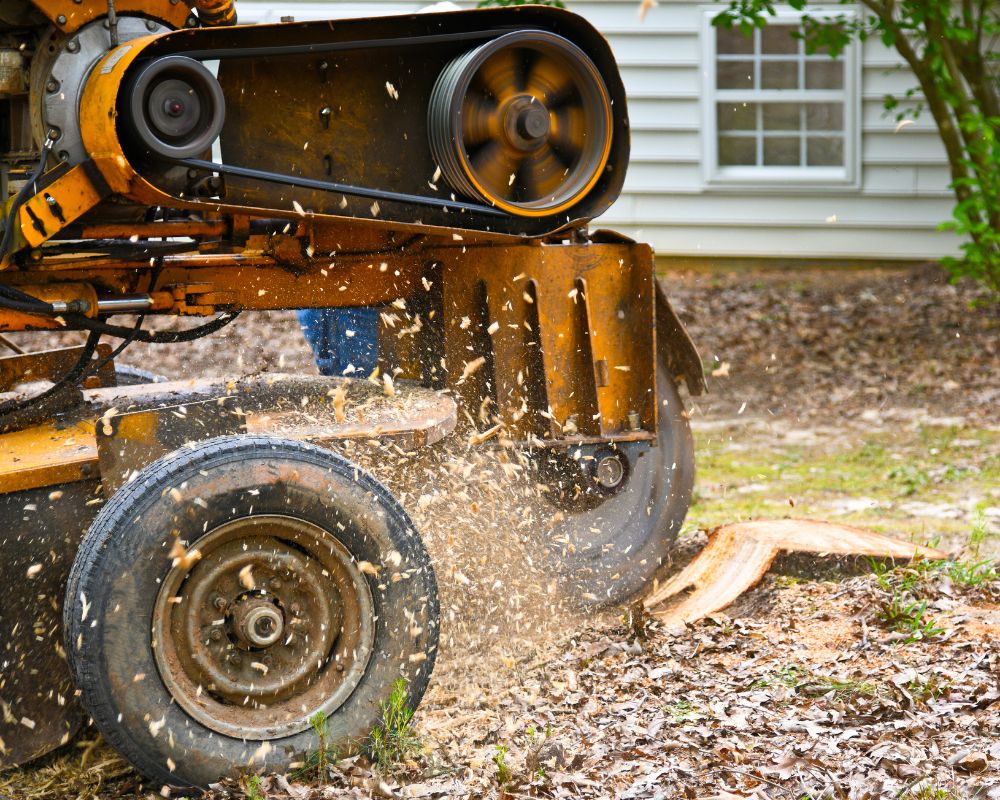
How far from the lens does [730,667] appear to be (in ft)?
14.4

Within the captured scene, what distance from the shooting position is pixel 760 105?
12445 millimetres

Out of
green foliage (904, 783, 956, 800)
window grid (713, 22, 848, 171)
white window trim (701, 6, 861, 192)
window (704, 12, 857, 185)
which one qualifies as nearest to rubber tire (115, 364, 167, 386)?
green foliage (904, 783, 956, 800)

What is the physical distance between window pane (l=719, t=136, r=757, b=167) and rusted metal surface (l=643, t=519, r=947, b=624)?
23.9 feet

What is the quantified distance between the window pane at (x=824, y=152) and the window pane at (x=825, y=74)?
0.52m

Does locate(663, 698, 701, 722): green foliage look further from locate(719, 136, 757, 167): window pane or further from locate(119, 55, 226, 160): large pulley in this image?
locate(719, 136, 757, 167): window pane

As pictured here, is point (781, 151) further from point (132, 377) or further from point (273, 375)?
point (273, 375)

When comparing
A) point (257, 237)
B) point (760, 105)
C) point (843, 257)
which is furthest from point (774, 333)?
point (257, 237)

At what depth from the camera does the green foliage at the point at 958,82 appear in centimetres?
913

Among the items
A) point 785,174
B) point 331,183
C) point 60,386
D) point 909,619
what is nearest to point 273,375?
point 60,386

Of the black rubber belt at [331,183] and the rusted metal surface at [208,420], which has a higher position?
the black rubber belt at [331,183]

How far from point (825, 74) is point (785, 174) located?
1.09 m

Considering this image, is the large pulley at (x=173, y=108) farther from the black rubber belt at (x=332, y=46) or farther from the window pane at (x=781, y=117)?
the window pane at (x=781, y=117)

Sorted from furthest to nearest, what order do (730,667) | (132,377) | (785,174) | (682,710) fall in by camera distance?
(785,174), (132,377), (730,667), (682,710)

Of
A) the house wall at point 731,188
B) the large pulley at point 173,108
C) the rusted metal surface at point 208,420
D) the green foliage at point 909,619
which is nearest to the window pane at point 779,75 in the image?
the house wall at point 731,188
